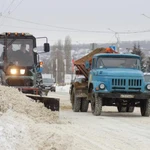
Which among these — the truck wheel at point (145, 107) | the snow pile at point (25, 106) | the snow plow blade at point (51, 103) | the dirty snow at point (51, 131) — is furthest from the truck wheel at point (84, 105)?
the snow pile at point (25, 106)

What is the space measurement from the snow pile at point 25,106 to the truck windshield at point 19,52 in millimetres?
4833

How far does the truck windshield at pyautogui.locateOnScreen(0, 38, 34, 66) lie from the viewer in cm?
1814

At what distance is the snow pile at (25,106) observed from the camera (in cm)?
1130

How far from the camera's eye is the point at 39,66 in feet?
60.7

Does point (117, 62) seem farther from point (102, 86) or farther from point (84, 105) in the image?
point (84, 105)

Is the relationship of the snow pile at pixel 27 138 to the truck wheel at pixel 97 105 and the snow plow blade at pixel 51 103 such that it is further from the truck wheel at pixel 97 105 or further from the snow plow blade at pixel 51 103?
the truck wheel at pixel 97 105

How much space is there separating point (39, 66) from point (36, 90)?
4.45 ft

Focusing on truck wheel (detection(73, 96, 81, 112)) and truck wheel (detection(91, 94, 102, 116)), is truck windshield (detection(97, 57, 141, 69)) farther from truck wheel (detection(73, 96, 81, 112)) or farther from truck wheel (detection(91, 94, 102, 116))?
truck wheel (detection(73, 96, 81, 112))

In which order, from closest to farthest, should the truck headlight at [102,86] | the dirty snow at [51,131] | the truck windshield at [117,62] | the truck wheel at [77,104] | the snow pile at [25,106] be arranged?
the dirty snow at [51,131], the snow pile at [25,106], the truck headlight at [102,86], the truck windshield at [117,62], the truck wheel at [77,104]

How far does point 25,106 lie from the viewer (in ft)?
39.4

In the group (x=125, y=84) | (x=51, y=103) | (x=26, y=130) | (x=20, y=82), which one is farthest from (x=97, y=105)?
(x=26, y=130)

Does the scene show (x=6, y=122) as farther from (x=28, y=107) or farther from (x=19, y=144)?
(x=28, y=107)

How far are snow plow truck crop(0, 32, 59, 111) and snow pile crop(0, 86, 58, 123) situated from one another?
4668mm

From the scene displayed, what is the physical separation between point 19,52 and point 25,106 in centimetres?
662
